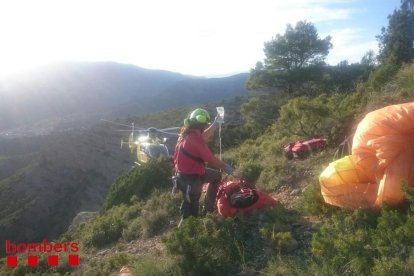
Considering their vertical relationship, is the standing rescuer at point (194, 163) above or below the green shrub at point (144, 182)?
above

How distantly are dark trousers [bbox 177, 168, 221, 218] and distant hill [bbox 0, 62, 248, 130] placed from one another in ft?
321

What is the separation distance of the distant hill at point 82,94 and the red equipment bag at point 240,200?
98.2m

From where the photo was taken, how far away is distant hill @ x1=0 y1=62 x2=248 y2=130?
12544 centimetres

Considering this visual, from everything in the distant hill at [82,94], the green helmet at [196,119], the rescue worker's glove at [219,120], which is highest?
the green helmet at [196,119]

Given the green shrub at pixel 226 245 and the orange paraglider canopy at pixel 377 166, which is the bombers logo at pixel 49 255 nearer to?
the green shrub at pixel 226 245

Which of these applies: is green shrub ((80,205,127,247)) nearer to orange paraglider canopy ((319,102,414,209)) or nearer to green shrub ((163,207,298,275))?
green shrub ((163,207,298,275))

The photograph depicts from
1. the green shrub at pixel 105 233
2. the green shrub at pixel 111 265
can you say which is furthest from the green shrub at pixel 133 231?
the green shrub at pixel 111 265

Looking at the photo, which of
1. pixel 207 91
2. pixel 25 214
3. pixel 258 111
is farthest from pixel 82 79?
pixel 258 111

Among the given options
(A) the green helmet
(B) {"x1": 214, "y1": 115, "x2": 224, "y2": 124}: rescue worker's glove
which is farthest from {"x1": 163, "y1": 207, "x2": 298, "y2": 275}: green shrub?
(B) {"x1": 214, "y1": 115, "x2": 224, "y2": 124}: rescue worker's glove

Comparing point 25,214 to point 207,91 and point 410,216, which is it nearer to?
point 410,216

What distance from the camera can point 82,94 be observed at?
6339 inches

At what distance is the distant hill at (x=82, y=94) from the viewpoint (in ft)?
412

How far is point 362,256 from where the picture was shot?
13.6 feet

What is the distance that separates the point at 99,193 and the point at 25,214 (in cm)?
596
